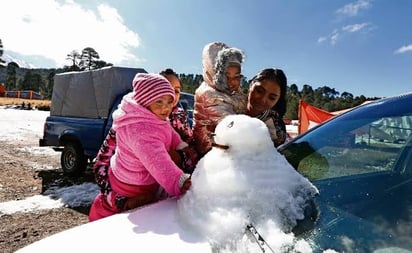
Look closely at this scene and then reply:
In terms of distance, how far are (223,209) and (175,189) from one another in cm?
43

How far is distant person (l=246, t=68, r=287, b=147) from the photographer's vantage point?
2.04m

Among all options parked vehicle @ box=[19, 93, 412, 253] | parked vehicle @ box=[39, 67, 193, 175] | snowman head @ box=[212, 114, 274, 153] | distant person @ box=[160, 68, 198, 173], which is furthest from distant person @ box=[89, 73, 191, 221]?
parked vehicle @ box=[39, 67, 193, 175]

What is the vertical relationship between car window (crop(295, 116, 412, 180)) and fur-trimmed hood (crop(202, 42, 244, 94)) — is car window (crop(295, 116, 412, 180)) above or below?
below

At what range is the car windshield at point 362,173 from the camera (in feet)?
3.44

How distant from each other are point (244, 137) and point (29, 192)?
18.6 feet

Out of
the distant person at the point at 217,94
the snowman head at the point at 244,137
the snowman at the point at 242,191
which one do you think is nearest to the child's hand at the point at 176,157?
the distant person at the point at 217,94

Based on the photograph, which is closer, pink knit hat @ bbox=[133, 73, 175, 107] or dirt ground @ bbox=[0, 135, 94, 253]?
pink knit hat @ bbox=[133, 73, 175, 107]

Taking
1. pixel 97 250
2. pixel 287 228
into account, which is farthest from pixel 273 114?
pixel 97 250

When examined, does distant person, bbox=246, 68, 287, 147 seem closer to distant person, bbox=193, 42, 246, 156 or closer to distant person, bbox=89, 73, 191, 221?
distant person, bbox=193, 42, 246, 156

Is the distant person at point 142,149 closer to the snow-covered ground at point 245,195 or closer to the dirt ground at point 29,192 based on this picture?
the snow-covered ground at point 245,195

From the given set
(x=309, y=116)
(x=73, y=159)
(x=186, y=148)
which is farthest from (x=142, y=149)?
(x=309, y=116)

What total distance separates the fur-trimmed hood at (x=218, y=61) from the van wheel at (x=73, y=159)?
5.56 metres

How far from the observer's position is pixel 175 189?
5.10 ft

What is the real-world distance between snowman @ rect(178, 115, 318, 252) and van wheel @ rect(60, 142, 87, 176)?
611 centimetres
